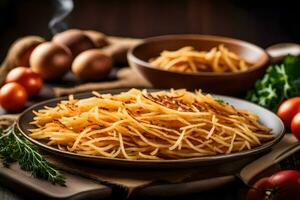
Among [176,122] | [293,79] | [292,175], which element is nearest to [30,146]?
[176,122]

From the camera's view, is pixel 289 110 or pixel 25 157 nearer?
pixel 25 157

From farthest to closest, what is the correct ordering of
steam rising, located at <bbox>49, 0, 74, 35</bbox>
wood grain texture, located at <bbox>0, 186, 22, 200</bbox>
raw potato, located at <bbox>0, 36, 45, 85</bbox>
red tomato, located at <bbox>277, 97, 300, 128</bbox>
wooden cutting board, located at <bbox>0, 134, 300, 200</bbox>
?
steam rising, located at <bbox>49, 0, 74, 35</bbox> → raw potato, located at <bbox>0, 36, 45, 85</bbox> → red tomato, located at <bbox>277, 97, 300, 128</bbox> → wood grain texture, located at <bbox>0, 186, 22, 200</bbox> → wooden cutting board, located at <bbox>0, 134, 300, 200</bbox>

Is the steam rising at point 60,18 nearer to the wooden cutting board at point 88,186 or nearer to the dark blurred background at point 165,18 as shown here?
the dark blurred background at point 165,18

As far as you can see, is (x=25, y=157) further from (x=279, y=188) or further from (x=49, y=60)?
(x=49, y=60)

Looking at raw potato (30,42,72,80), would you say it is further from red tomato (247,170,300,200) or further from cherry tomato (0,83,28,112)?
red tomato (247,170,300,200)

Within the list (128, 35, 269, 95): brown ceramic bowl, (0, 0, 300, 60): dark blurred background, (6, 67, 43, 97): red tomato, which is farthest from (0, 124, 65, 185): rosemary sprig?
(0, 0, 300, 60): dark blurred background

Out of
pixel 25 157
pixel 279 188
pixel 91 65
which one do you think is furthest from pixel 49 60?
pixel 279 188
